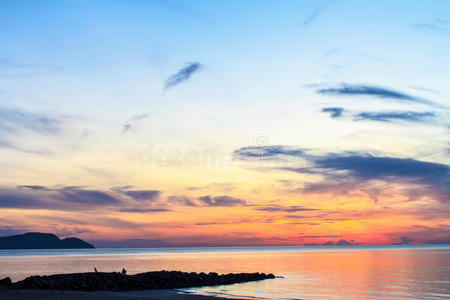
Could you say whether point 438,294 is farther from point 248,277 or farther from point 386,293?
point 248,277

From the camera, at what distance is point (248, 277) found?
5897 cm

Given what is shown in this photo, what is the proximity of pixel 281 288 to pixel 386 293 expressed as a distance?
446 inches

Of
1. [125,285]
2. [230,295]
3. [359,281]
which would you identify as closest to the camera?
[230,295]

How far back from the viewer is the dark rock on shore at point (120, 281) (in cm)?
4278

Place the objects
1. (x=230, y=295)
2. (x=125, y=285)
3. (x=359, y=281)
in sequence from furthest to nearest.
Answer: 1. (x=359, y=281)
2. (x=125, y=285)
3. (x=230, y=295)

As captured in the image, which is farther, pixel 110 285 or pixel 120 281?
pixel 120 281

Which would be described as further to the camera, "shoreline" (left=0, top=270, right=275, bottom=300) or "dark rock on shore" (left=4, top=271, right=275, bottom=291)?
"dark rock on shore" (left=4, top=271, right=275, bottom=291)

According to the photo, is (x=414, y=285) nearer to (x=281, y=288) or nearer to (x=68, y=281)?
(x=281, y=288)

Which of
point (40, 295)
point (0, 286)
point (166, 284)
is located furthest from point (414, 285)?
point (0, 286)

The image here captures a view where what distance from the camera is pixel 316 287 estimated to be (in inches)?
1982

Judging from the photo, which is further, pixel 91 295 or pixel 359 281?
pixel 359 281

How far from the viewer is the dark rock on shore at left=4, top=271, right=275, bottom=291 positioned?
42781 mm

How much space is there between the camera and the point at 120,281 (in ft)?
157

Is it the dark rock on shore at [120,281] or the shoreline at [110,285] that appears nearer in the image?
the shoreline at [110,285]
